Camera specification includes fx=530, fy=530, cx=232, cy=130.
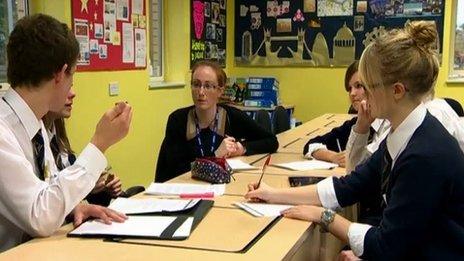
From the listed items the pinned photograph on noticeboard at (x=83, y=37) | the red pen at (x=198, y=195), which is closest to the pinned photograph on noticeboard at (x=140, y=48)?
the pinned photograph on noticeboard at (x=83, y=37)

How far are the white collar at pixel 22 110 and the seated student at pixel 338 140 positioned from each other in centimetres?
152

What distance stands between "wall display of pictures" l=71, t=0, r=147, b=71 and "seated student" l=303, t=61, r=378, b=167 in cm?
171

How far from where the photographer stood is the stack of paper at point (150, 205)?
64.9 inches

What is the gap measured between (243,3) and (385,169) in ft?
16.5

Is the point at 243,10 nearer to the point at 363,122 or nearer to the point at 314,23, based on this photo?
the point at 314,23

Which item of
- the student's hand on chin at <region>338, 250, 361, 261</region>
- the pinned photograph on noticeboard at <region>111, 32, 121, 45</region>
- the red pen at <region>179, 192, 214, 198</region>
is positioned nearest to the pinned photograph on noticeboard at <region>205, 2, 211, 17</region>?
the pinned photograph on noticeboard at <region>111, 32, 121, 45</region>

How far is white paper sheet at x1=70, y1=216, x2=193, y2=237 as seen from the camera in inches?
56.2

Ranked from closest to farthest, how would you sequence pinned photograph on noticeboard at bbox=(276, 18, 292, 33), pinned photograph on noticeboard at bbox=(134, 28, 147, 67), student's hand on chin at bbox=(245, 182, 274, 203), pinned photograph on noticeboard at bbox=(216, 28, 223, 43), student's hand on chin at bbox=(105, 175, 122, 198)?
student's hand on chin at bbox=(245, 182, 274, 203) < student's hand on chin at bbox=(105, 175, 122, 198) < pinned photograph on noticeboard at bbox=(134, 28, 147, 67) < pinned photograph on noticeboard at bbox=(216, 28, 223, 43) < pinned photograph on noticeboard at bbox=(276, 18, 292, 33)

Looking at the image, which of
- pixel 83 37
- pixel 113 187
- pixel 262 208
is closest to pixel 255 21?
pixel 83 37

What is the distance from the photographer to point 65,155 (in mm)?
2035

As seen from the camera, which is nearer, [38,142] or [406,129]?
[406,129]

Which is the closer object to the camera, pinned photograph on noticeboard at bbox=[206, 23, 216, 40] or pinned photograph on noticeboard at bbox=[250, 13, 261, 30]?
pinned photograph on noticeboard at bbox=[206, 23, 216, 40]

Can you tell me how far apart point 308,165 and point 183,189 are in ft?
2.56

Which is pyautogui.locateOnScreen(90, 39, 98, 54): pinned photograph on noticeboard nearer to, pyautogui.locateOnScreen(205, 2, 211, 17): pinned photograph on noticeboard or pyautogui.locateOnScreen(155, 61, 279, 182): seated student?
pyautogui.locateOnScreen(155, 61, 279, 182): seated student
